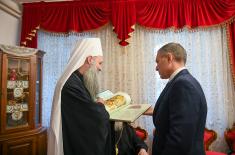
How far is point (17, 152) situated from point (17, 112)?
0.49m

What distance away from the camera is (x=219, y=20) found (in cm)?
295

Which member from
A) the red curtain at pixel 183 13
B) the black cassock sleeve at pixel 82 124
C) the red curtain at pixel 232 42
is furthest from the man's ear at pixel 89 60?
the red curtain at pixel 232 42

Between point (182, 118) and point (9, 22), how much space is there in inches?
121

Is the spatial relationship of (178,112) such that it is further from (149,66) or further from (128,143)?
(149,66)

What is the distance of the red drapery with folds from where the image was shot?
298 centimetres

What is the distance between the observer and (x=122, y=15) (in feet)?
10.4

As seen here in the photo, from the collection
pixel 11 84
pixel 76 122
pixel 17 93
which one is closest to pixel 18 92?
pixel 17 93

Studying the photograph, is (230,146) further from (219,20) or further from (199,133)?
(199,133)

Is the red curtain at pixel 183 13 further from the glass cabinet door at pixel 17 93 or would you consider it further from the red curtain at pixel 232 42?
the glass cabinet door at pixel 17 93

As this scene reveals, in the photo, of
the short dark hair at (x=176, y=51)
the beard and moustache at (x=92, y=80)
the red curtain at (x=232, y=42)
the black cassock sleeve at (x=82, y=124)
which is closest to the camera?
the short dark hair at (x=176, y=51)

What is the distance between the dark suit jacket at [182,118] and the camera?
112cm

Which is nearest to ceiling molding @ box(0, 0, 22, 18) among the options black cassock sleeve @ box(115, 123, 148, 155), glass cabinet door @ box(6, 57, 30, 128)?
glass cabinet door @ box(6, 57, 30, 128)

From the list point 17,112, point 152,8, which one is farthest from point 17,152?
point 152,8

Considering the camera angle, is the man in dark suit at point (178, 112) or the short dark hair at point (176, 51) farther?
the short dark hair at point (176, 51)
